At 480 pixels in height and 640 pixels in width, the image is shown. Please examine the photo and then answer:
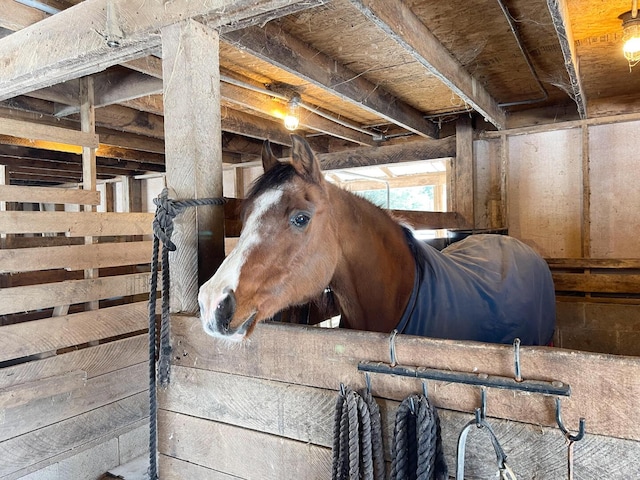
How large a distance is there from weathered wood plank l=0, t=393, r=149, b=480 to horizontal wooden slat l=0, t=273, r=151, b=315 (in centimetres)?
73

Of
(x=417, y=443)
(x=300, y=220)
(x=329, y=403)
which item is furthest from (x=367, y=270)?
(x=417, y=443)

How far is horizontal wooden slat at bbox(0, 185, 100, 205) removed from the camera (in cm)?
219

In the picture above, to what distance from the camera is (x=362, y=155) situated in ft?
14.5

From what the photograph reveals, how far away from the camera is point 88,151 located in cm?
262

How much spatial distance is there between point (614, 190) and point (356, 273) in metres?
2.91

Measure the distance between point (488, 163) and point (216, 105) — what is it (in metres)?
3.15

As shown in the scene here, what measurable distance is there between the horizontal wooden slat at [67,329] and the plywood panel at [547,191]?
3.23 meters

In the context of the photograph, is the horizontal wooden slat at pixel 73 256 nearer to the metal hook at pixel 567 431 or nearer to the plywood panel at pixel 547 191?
the metal hook at pixel 567 431

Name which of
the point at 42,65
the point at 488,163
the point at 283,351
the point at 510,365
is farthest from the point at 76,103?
the point at 488,163

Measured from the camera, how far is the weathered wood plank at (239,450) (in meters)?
0.93

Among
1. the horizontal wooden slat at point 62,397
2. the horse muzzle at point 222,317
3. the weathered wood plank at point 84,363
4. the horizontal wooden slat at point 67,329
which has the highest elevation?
the horse muzzle at point 222,317

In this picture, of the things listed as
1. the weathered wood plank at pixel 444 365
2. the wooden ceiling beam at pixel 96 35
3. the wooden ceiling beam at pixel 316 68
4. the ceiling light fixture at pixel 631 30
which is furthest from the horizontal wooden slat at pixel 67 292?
the ceiling light fixture at pixel 631 30

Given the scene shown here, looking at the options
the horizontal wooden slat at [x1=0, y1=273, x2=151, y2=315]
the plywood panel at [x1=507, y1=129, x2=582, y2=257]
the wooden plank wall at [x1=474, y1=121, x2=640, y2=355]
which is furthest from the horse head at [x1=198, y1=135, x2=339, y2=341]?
the plywood panel at [x1=507, y1=129, x2=582, y2=257]

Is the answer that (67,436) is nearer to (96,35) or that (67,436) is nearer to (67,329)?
(67,329)
